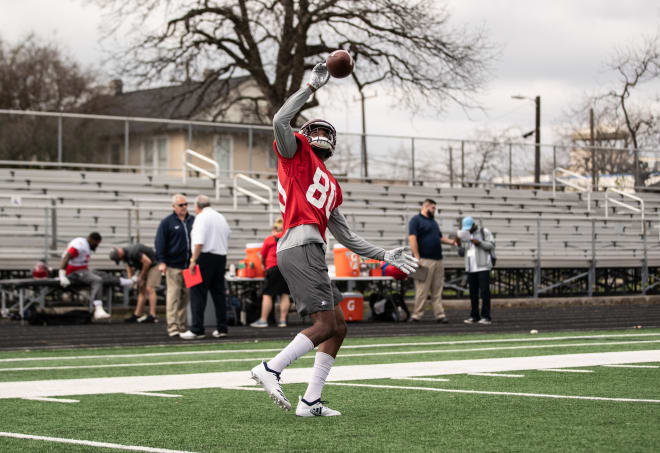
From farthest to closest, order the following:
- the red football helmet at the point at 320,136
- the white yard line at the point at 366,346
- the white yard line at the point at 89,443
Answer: the white yard line at the point at 366,346 → the red football helmet at the point at 320,136 → the white yard line at the point at 89,443

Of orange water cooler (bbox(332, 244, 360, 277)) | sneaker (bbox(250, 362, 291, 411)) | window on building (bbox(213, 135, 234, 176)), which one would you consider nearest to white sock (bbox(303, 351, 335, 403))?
sneaker (bbox(250, 362, 291, 411))

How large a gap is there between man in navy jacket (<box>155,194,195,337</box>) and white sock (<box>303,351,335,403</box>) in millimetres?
8336

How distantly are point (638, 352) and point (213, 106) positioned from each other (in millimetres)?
27253

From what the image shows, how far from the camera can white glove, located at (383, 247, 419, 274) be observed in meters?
7.11

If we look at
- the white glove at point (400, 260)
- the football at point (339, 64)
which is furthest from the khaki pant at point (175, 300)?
the football at point (339, 64)

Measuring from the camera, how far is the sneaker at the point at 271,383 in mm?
6500

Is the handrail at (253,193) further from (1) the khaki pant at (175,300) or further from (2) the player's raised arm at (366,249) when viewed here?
(2) the player's raised arm at (366,249)

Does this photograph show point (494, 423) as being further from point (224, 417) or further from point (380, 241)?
point (380, 241)

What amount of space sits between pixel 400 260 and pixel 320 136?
0.99 metres

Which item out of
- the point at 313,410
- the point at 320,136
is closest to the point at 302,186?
the point at 320,136

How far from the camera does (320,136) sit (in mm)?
7020

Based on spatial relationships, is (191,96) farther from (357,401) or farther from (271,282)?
(357,401)

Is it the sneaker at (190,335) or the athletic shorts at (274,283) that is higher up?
the athletic shorts at (274,283)

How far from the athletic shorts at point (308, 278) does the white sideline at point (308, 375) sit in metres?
2.23
